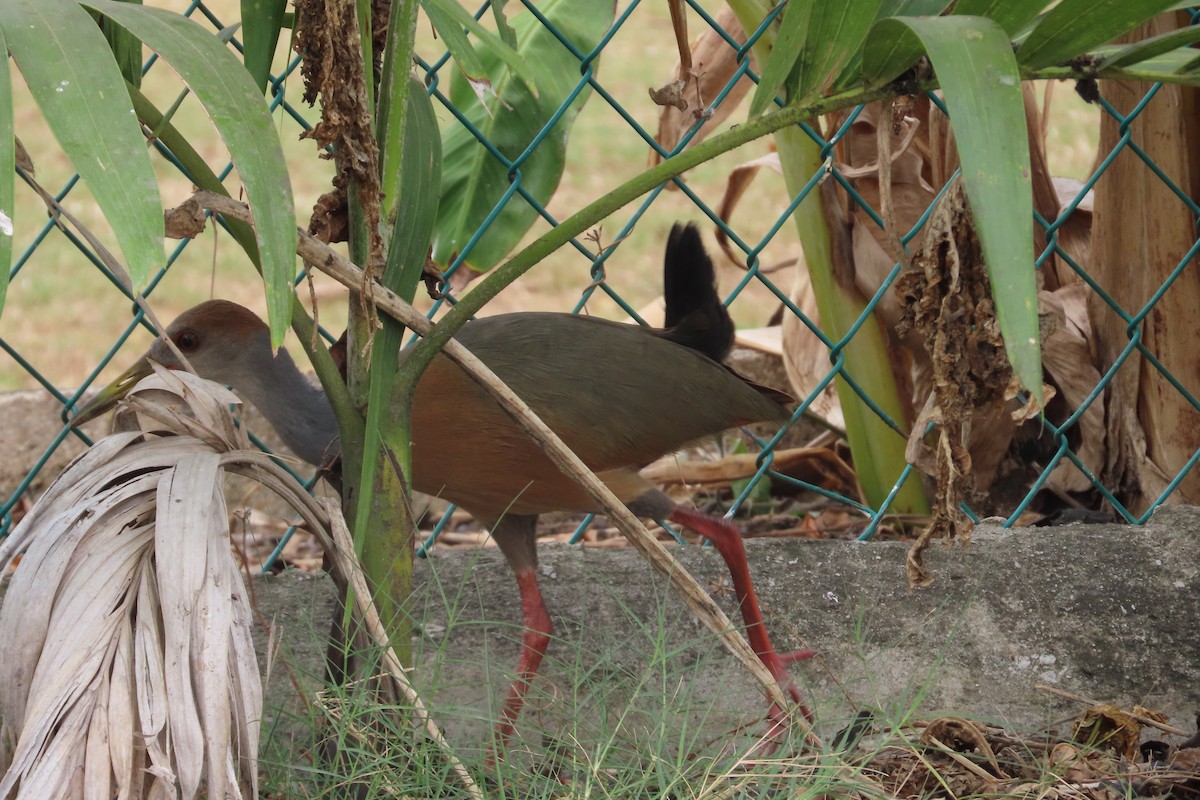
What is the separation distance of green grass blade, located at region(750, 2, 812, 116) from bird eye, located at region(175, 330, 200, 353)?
5.47 ft

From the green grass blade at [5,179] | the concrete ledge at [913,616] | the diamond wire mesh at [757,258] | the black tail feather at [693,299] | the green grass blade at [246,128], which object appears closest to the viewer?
the green grass blade at [5,179]

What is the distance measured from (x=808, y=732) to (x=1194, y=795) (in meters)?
0.66

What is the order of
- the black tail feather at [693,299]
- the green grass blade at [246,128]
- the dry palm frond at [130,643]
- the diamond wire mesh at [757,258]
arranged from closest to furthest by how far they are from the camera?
the green grass blade at [246,128], the dry palm frond at [130,643], the diamond wire mesh at [757,258], the black tail feather at [693,299]

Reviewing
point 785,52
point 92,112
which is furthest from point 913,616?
point 92,112

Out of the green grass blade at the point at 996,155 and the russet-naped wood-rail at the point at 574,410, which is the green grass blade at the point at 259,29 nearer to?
the russet-naped wood-rail at the point at 574,410

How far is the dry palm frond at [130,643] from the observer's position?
134cm

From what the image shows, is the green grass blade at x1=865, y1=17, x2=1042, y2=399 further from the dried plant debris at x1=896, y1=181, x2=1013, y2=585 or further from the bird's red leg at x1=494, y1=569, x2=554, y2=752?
the bird's red leg at x1=494, y1=569, x2=554, y2=752

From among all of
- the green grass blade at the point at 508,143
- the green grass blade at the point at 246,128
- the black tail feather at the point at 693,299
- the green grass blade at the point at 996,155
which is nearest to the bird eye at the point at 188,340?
the green grass blade at the point at 508,143

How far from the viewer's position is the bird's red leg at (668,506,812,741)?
90.7 inches

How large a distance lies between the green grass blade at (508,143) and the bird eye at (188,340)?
569mm

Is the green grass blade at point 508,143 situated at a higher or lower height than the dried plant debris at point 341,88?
higher

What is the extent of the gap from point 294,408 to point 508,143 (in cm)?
76

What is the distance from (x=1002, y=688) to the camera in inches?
91.1

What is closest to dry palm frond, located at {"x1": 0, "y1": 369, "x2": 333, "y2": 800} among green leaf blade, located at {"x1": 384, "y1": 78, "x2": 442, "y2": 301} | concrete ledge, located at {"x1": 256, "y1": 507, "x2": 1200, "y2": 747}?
green leaf blade, located at {"x1": 384, "y1": 78, "x2": 442, "y2": 301}
